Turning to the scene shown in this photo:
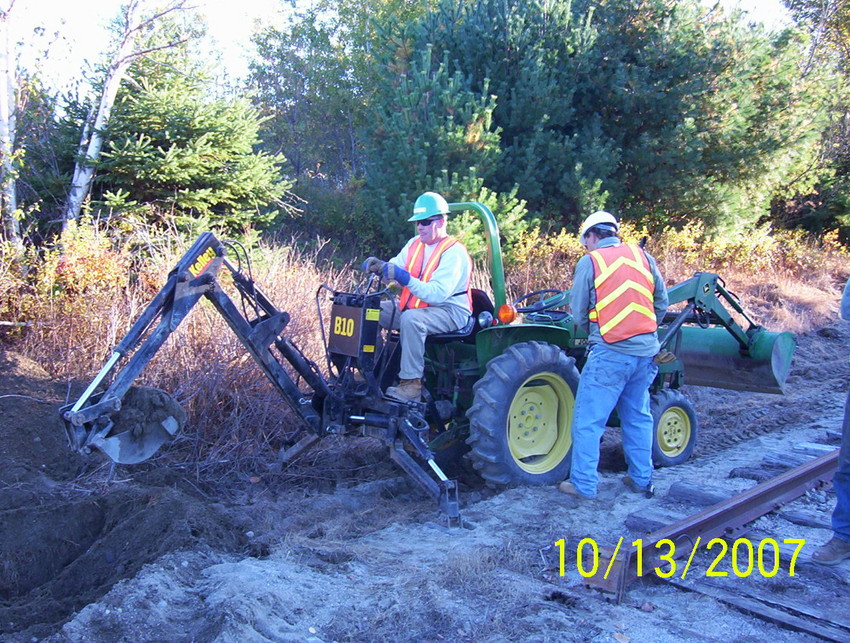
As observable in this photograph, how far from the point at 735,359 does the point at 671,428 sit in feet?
4.07

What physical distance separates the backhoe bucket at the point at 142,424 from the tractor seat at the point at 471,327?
2148 mm

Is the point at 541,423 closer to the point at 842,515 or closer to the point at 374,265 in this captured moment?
the point at 374,265

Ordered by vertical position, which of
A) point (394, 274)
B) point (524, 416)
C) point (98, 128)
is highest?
point (98, 128)

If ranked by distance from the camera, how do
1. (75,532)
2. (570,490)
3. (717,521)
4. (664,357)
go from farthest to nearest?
(664,357), (570,490), (717,521), (75,532)

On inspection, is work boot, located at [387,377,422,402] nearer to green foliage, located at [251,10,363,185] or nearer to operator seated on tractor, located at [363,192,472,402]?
operator seated on tractor, located at [363,192,472,402]

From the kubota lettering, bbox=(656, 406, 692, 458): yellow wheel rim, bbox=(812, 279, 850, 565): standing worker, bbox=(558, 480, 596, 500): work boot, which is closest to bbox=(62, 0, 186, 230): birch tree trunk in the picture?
the kubota lettering

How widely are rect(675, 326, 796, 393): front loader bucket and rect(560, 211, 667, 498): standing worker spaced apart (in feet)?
5.82

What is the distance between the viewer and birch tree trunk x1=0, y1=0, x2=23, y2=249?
31.0 feet

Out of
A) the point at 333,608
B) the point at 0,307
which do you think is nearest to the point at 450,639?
the point at 333,608

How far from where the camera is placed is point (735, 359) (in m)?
8.04

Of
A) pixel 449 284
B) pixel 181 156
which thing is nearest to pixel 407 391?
pixel 449 284

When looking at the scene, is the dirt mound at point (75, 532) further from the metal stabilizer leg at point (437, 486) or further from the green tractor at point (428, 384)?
the metal stabilizer leg at point (437, 486)

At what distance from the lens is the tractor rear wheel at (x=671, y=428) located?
23.3 ft
